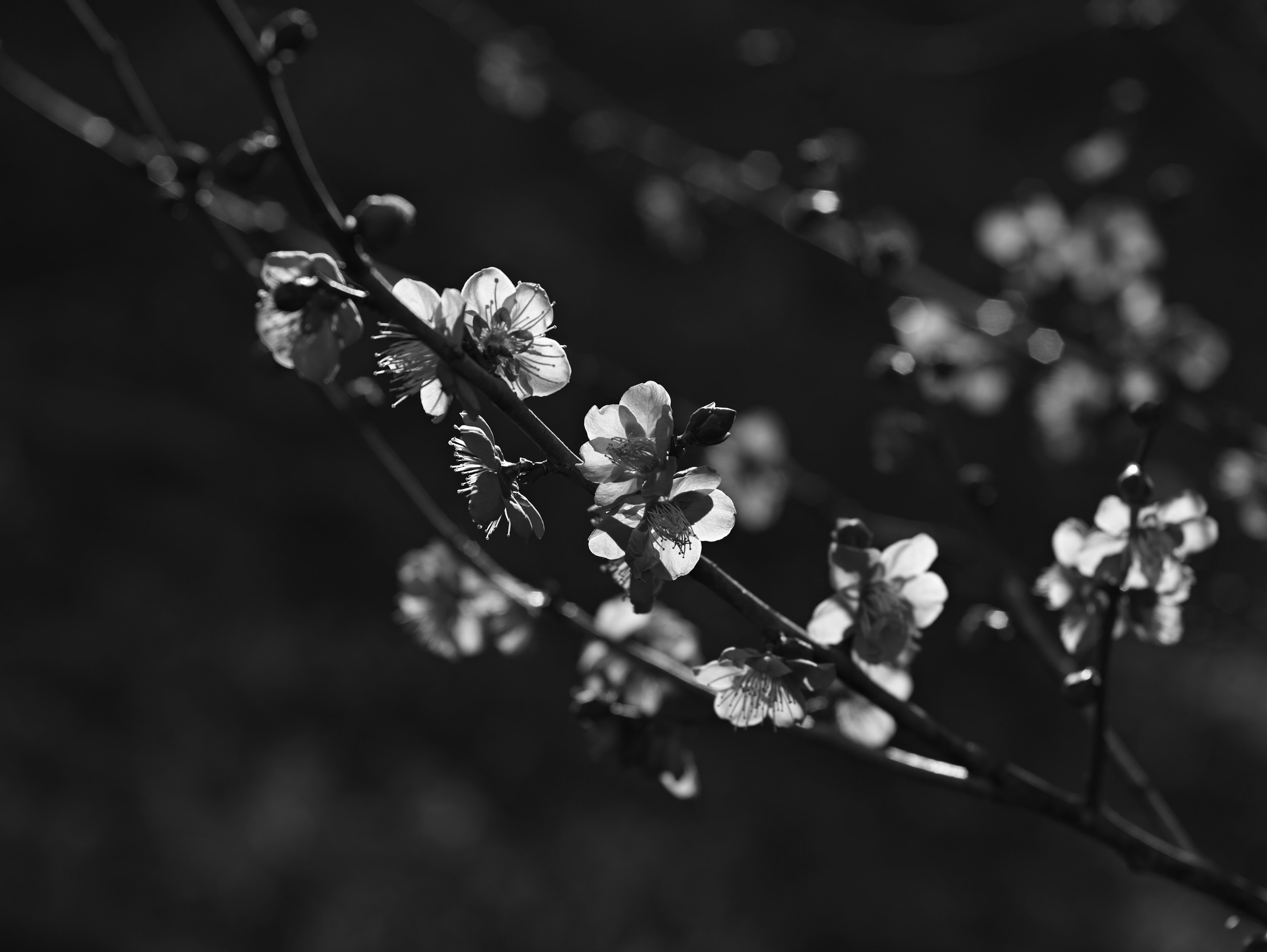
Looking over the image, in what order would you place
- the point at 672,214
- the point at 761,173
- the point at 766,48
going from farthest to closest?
1. the point at 672,214
2. the point at 761,173
3. the point at 766,48

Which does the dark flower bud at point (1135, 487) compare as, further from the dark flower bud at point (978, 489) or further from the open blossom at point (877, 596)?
the dark flower bud at point (978, 489)

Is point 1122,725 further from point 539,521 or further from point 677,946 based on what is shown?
Answer: point 539,521

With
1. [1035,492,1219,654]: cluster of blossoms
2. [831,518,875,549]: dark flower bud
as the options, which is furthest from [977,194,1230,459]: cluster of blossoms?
[831,518,875,549]: dark flower bud

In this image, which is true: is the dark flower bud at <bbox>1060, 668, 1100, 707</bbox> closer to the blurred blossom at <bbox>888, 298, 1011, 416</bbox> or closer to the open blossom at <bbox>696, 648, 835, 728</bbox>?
the open blossom at <bbox>696, 648, 835, 728</bbox>

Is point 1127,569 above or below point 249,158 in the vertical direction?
above

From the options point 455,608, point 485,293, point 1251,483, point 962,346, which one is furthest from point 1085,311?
point 485,293

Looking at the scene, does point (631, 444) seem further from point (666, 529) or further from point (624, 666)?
point (624, 666)
